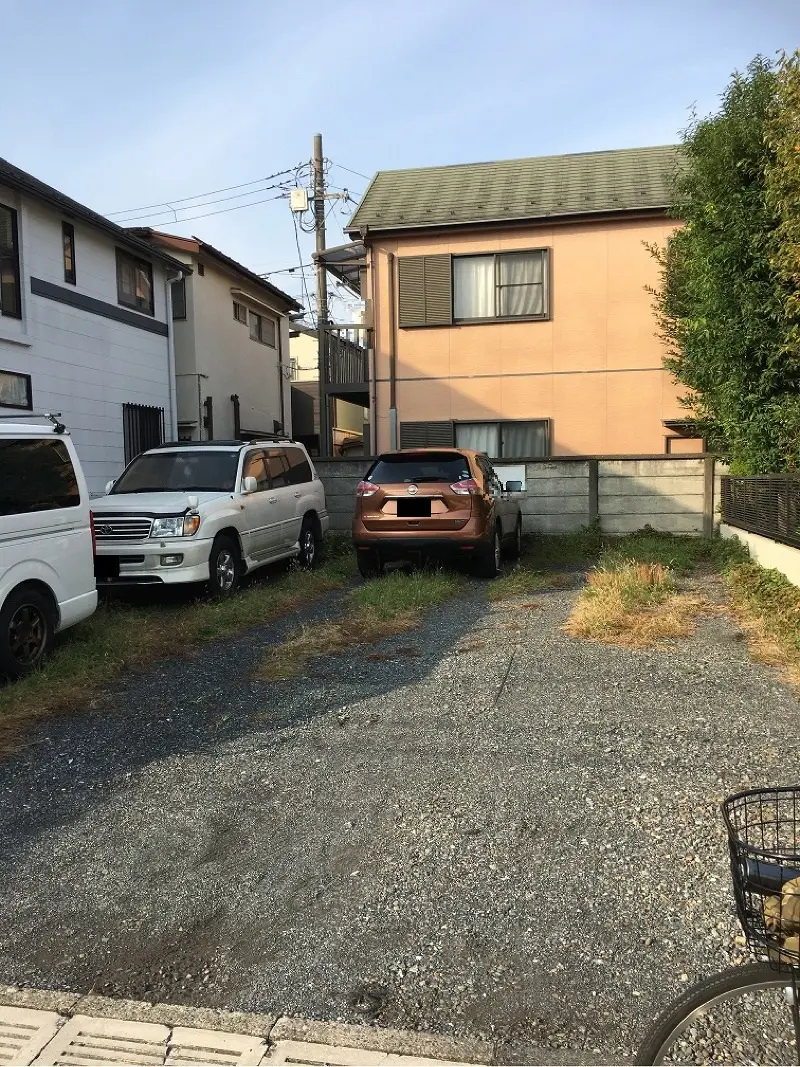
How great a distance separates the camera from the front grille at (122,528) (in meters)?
8.53

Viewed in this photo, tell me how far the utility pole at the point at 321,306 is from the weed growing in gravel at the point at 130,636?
5.74 m

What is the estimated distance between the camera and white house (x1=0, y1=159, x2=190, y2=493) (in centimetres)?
1200

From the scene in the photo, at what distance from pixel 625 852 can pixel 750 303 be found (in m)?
7.89

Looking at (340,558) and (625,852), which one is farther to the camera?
(340,558)

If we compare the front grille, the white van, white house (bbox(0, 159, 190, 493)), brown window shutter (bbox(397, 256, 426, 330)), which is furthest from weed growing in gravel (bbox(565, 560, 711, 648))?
white house (bbox(0, 159, 190, 493))

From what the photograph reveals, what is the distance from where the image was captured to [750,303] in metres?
9.47

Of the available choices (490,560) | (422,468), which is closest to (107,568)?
(422,468)

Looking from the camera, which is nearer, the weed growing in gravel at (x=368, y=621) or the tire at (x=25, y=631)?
the tire at (x=25, y=631)

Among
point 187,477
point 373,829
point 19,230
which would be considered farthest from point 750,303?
point 19,230

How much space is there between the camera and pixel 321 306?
67.8ft

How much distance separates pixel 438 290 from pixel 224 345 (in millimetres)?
6875

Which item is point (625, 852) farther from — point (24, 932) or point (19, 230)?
point (19, 230)

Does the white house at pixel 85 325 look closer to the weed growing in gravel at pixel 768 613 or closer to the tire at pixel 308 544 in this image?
the tire at pixel 308 544

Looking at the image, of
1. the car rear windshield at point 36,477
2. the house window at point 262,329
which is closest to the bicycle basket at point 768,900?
the car rear windshield at point 36,477
